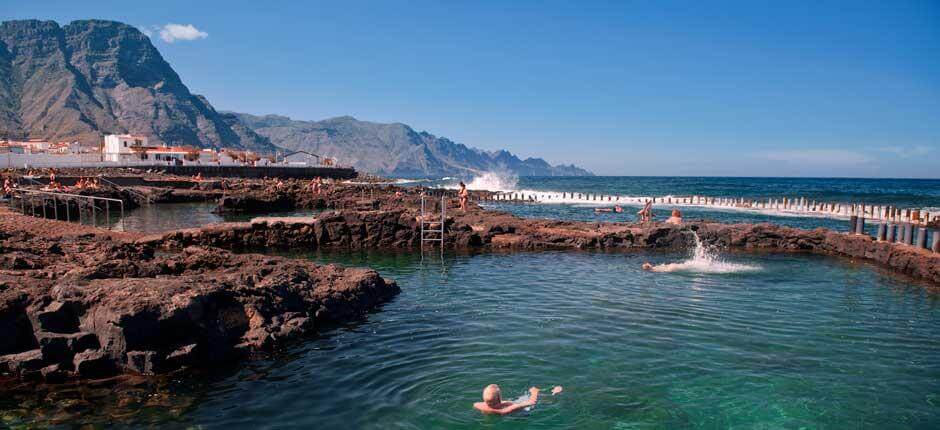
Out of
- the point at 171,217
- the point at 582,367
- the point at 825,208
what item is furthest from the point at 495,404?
the point at 825,208

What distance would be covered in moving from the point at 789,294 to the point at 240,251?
18.0 m

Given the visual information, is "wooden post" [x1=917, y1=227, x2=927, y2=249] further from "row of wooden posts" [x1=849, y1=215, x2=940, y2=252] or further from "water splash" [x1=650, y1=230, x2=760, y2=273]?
"water splash" [x1=650, y1=230, x2=760, y2=273]

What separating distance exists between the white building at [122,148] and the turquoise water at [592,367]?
253ft

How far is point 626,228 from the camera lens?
2472 centimetres

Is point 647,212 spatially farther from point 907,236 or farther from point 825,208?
point 825,208

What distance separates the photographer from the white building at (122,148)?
254 ft

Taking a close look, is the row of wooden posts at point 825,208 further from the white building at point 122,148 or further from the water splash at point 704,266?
the white building at point 122,148

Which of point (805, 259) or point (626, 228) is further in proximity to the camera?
point (626, 228)

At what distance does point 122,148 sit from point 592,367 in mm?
Answer: 93732

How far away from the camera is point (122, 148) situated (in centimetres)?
8562

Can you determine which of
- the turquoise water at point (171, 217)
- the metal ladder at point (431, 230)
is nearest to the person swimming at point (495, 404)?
the metal ladder at point (431, 230)

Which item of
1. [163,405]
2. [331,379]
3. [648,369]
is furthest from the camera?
[648,369]

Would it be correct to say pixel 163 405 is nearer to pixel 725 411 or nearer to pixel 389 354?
pixel 389 354

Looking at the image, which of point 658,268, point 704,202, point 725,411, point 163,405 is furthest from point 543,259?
A: point 704,202
